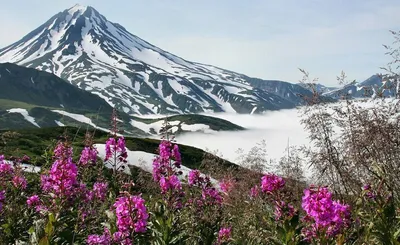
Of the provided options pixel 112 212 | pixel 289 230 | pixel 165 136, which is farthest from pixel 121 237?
pixel 165 136

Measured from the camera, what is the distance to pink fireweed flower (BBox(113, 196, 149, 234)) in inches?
156

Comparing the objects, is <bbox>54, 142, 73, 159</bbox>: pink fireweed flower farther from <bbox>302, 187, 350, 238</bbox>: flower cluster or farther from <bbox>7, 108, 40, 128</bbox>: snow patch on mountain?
<bbox>7, 108, 40, 128</bbox>: snow patch on mountain

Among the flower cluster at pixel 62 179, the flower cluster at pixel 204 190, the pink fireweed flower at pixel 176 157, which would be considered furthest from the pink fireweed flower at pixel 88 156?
the flower cluster at pixel 62 179

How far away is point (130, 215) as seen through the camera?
3.92m

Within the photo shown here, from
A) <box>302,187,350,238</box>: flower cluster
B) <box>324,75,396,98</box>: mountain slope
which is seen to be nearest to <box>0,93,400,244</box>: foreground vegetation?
<box>302,187,350,238</box>: flower cluster

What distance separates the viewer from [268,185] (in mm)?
5484

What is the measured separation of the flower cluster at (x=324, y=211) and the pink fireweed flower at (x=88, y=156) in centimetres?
341

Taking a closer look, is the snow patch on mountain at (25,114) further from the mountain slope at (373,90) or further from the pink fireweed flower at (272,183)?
the pink fireweed flower at (272,183)

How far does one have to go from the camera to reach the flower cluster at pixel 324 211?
3980 millimetres

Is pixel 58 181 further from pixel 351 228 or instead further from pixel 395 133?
pixel 395 133

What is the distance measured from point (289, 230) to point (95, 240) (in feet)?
6.51

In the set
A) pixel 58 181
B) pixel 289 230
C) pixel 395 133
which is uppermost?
pixel 395 133

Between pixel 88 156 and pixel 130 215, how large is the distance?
272cm

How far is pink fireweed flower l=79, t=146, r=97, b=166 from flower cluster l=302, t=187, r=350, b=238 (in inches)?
134
